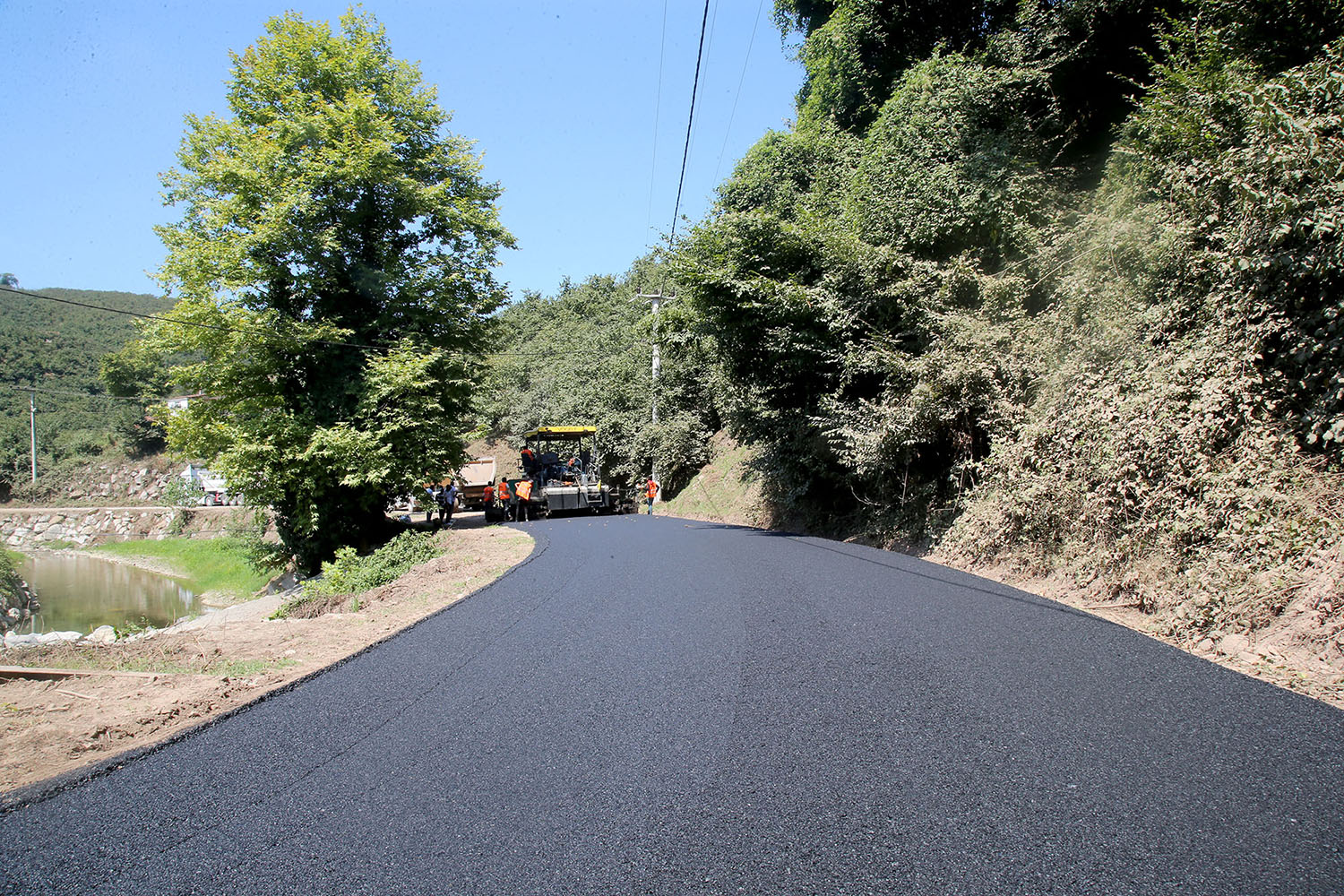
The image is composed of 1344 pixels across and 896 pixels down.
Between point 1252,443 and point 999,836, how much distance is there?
5631 millimetres

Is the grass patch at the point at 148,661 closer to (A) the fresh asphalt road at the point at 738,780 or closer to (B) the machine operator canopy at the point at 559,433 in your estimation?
(A) the fresh asphalt road at the point at 738,780

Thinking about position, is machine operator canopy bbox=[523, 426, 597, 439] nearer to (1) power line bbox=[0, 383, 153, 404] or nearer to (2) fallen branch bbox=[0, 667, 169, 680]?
(1) power line bbox=[0, 383, 153, 404]

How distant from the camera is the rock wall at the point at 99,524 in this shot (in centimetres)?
4069

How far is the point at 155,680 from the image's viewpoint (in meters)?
5.72

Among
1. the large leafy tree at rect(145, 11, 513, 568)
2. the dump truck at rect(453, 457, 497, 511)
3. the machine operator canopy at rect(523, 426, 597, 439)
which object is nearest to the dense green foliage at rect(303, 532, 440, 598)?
the large leafy tree at rect(145, 11, 513, 568)

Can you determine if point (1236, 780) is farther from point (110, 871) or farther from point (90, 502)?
point (90, 502)

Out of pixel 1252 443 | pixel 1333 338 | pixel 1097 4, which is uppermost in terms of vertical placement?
pixel 1097 4

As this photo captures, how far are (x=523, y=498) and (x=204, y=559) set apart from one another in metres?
19.1

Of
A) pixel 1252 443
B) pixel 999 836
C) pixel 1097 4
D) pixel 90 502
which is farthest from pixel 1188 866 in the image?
pixel 90 502

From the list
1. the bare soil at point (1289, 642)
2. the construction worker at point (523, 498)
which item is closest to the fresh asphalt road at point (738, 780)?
the bare soil at point (1289, 642)

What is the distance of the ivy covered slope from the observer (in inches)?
259

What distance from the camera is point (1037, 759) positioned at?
3646 mm

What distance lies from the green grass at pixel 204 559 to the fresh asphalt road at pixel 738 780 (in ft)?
73.3

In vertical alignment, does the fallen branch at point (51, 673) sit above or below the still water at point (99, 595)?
above
